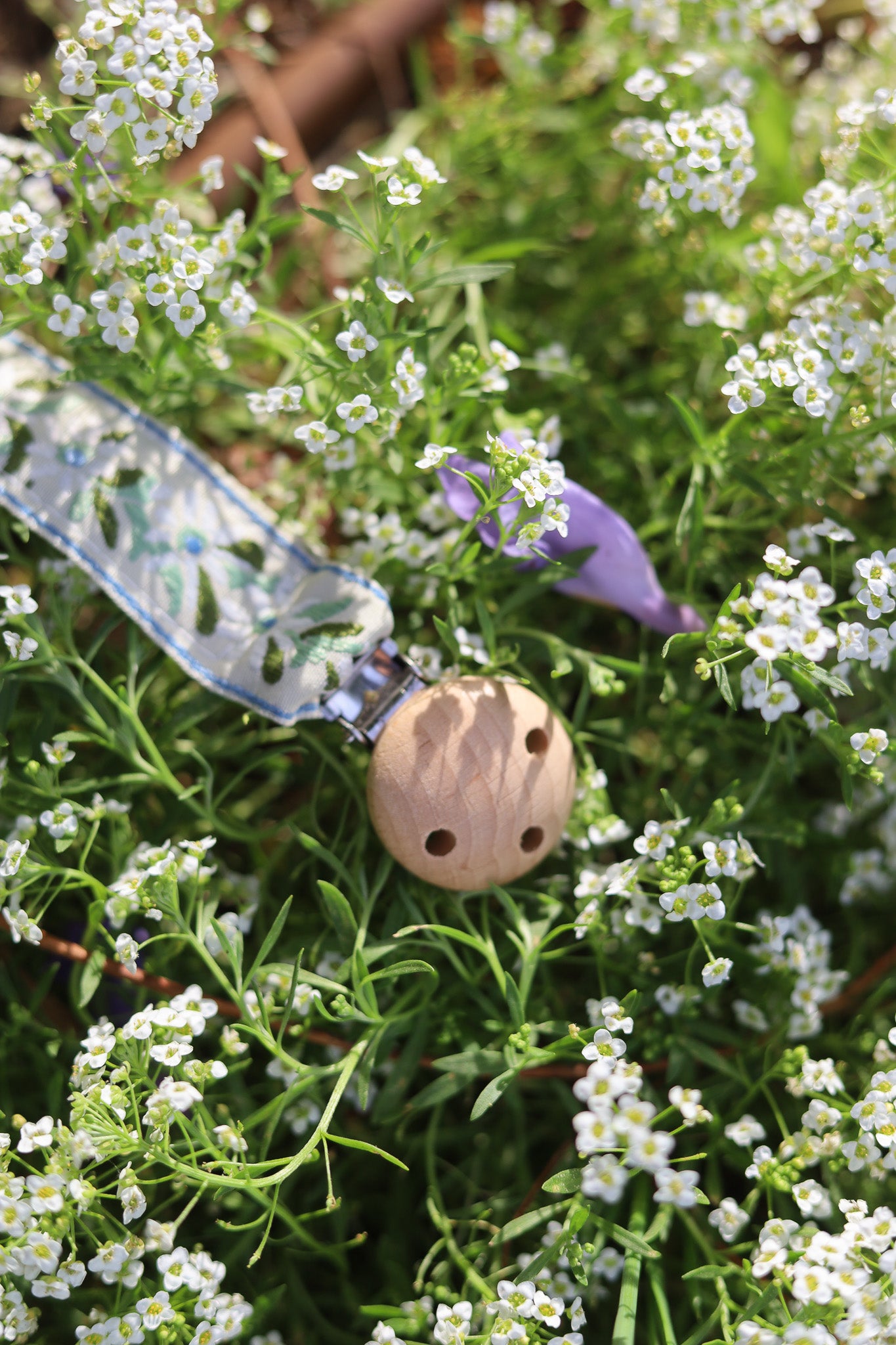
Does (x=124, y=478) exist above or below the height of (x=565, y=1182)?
above

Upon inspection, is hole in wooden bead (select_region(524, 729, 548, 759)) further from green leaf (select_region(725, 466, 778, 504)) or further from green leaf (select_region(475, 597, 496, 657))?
green leaf (select_region(725, 466, 778, 504))

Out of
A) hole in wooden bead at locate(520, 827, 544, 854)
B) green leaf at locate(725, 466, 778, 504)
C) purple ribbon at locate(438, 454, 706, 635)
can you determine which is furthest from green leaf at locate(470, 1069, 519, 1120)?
green leaf at locate(725, 466, 778, 504)

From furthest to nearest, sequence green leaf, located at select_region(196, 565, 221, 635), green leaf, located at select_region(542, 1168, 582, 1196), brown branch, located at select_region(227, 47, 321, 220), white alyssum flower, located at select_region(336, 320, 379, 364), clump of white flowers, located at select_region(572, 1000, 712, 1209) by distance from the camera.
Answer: brown branch, located at select_region(227, 47, 321, 220) → green leaf, located at select_region(196, 565, 221, 635) → white alyssum flower, located at select_region(336, 320, 379, 364) → green leaf, located at select_region(542, 1168, 582, 1196) → clump of white flowers, located at select_region(572, 1000, 712, 1209)

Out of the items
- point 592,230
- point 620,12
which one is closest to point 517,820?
point 592,230

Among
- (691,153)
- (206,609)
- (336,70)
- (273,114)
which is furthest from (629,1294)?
(336,70)

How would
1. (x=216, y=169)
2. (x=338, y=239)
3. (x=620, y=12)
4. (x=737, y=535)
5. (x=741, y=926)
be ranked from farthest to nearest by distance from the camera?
(x=338, y=239) → (x=620, y=12) → (x=737, y=535) → (x=216, y=169) → (x=741, y=926)

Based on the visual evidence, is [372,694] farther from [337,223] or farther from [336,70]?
[336,70]

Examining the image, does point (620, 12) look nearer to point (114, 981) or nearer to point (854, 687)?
point (854, 687)
